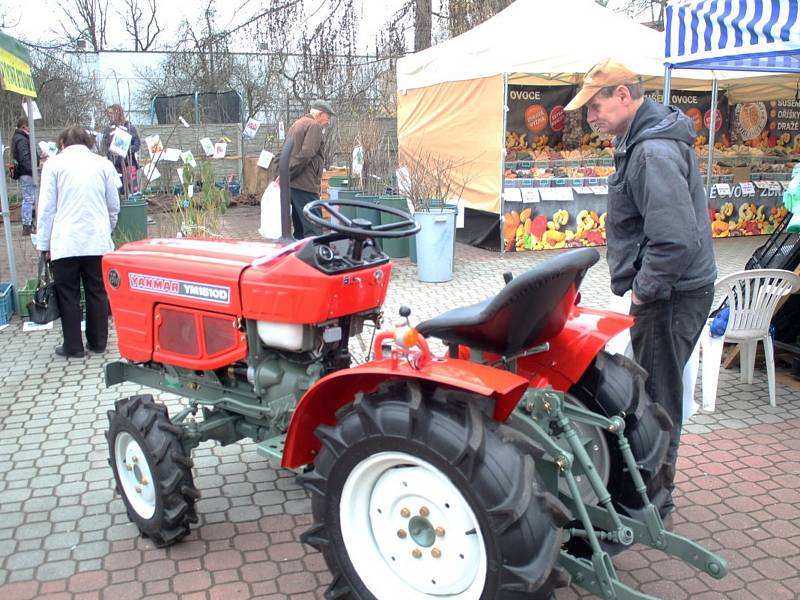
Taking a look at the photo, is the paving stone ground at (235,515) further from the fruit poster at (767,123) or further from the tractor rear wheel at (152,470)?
the fruit poster at (767,123)

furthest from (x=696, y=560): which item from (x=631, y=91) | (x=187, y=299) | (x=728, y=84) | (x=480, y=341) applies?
(x=728, y=84)

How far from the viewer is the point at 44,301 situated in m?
6.12

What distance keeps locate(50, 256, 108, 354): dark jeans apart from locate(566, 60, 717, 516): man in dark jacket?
3.89 metres

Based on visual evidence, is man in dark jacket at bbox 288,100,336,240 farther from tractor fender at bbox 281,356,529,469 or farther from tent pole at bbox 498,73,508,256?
tractor fender at bbox 281,356,529,469

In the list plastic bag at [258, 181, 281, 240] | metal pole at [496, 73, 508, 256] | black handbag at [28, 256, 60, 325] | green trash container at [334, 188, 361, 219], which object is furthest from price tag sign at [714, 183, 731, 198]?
black handbag at [28, 256, 60, 325]

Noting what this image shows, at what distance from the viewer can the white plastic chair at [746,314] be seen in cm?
425

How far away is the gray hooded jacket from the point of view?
2594mm

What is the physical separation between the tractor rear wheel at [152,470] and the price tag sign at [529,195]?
6.79 m

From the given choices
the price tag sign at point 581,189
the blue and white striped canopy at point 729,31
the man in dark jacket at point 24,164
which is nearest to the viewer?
the blue and white striped canopy at point 729,31

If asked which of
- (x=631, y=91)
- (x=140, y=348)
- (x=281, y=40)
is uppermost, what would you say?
(x=281, y=40)

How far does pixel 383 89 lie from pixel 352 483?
1317 centimetres

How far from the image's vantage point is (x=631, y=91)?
2.76m

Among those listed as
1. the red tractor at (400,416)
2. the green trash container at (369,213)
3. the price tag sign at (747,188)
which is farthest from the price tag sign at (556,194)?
Result: the red tractor at (400,416)

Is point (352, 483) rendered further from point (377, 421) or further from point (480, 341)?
point (480, 341)
